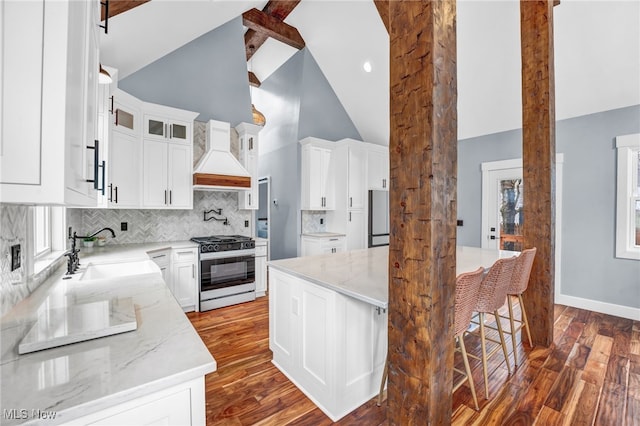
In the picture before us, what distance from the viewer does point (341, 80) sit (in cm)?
506

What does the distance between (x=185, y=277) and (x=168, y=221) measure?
0.94 m

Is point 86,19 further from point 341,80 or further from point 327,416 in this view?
point 341,80

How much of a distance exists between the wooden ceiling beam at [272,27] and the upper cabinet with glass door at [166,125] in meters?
1.68

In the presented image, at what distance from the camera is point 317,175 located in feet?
16.6

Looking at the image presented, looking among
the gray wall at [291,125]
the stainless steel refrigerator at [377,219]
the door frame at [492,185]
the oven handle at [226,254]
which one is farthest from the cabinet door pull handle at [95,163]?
the door frame at [492,185]

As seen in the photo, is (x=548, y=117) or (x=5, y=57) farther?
(x=548, y=117)

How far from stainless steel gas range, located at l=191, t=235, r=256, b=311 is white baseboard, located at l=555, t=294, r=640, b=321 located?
426 centimetres

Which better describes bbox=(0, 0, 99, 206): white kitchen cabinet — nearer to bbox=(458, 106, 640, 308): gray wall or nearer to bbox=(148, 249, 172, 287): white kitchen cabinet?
bbox=(148, 249, 172, 287): white kitchen cabinet

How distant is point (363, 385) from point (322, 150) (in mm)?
3938

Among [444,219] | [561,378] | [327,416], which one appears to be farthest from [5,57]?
[561,378]

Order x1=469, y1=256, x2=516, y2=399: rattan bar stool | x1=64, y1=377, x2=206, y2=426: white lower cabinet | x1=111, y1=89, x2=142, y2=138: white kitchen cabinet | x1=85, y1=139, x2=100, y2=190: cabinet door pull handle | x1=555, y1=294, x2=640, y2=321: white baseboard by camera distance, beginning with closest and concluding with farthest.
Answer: x1=64, y1=377, x2=206, y2=426: white lower cabinet, x1=85, y1=139, x2=100, y2=190: cabinet door pull handle, x1=469, y1=256, x2=516, y2=399: rattan bar stool, x1=111, y1=89, x2=142, y2=138: white kitchen cabinet, x1=555, y1=294, x2=640, y2=321: white baseboard

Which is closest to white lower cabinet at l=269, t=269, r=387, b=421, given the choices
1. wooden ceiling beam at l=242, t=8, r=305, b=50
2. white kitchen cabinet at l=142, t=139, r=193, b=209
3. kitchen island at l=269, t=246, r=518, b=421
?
kitchen island at l=269, t=246, r=518, b=421

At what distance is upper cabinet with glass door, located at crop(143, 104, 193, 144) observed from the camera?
11.1 ft

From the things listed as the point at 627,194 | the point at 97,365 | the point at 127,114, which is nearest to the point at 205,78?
the point at 127,114
